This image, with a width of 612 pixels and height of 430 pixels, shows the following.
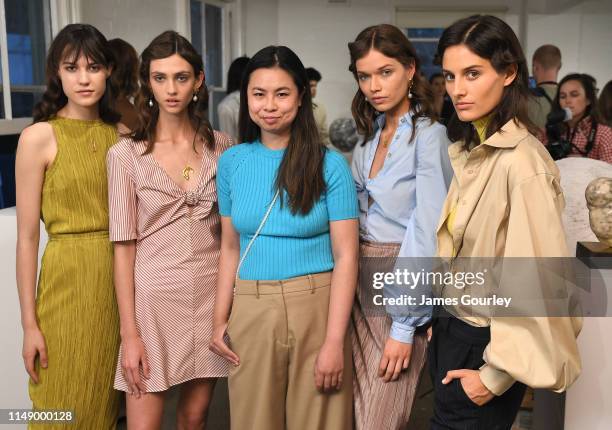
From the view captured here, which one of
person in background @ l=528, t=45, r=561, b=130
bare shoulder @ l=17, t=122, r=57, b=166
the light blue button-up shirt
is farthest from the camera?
person in background @ l=528, t=45, r=561, b=130

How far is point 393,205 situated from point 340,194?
15 cm

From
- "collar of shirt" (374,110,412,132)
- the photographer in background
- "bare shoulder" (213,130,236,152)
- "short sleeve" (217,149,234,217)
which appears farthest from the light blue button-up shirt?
the photographer in background

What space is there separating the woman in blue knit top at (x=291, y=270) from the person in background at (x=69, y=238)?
486 millimetres

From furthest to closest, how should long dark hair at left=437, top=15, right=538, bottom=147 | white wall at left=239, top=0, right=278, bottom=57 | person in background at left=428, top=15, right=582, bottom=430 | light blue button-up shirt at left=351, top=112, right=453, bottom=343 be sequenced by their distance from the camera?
white wall at left=239, top=0, right=278, bottom=57 → light blue button-up shirt at left=351, top=112, right=453, bottom=343 → long dark hair at left=437, top=15, right=538, bottom=147 → person in background at left=428, top=15, right=582, bottom=430

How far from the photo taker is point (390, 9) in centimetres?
841

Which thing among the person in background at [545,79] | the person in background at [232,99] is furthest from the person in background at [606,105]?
the person in background at [232,99]

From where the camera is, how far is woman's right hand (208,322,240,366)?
1.84 meters

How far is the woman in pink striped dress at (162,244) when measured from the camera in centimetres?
191

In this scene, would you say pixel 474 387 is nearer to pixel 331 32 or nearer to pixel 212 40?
pixel 212 40

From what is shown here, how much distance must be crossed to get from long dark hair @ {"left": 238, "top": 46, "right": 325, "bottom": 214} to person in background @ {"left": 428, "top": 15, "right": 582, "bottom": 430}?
37 centimetres

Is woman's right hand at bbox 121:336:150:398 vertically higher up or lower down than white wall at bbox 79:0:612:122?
lower down

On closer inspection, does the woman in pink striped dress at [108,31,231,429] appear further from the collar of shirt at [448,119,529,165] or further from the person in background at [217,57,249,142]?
the person in background at [217,57,249,142]

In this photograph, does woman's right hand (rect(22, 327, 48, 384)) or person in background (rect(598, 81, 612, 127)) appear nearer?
woman's right hand (rect(22, 327, 48, 384))

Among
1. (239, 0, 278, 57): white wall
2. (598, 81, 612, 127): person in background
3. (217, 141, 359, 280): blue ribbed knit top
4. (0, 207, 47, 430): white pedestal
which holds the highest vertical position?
(239, 0, 278, 57): white wall
